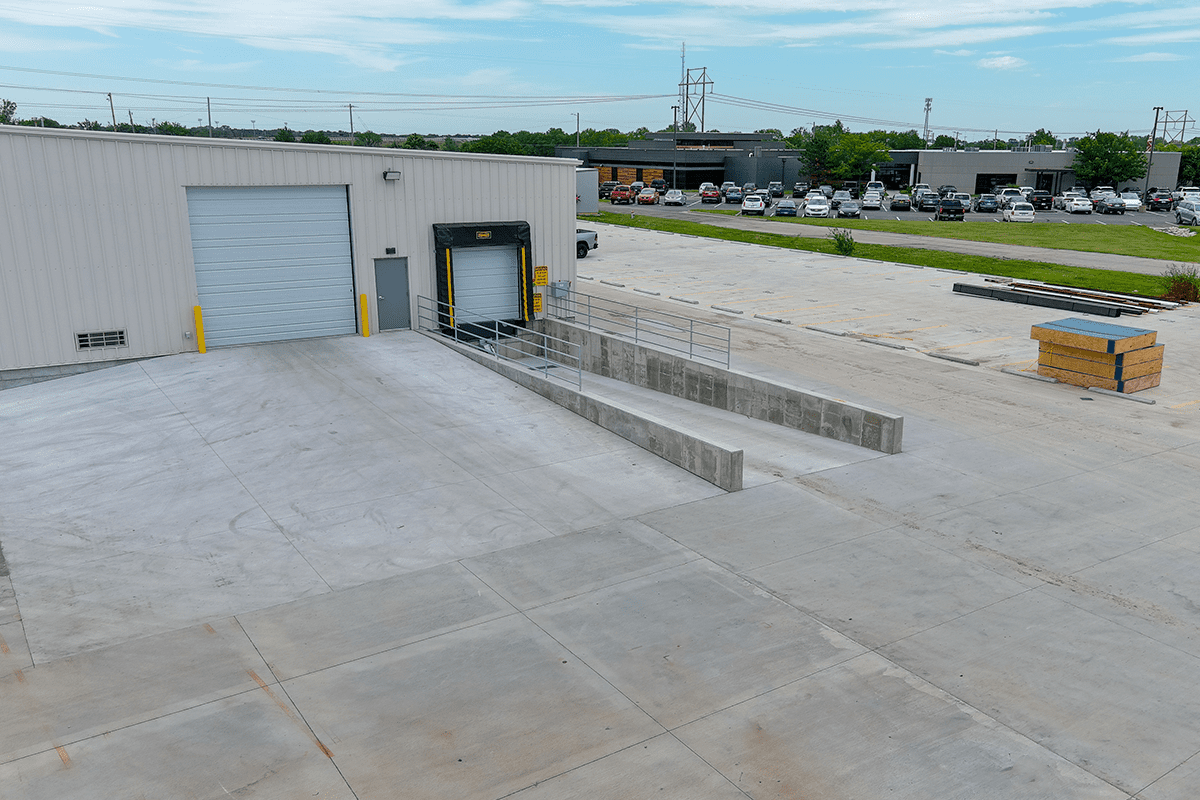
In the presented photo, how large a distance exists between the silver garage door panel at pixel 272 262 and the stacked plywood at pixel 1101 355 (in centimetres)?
1542

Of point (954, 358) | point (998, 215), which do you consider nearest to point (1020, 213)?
point (998, 215)

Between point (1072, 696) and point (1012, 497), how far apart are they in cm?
533

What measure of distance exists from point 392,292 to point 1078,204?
64196 millimetres

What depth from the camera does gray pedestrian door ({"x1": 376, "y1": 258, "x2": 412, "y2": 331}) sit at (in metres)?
21.1

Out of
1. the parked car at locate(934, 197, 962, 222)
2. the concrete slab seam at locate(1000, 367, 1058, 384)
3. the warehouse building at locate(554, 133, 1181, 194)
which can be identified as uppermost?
the warehouse building at locate(554, 133, 1181, 194)

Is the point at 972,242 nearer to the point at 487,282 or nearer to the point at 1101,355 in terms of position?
the point at 1101,355

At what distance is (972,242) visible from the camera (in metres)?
47.8

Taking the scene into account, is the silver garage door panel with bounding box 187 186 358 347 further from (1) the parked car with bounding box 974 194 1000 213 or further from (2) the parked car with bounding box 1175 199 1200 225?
(1) the parked car with bounding box 974 194 1000 213

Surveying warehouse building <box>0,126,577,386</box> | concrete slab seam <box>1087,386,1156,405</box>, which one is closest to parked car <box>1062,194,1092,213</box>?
concrete slab seam <box>1087,386,1156,405</box>

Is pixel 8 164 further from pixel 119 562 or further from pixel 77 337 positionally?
pixel 119 562

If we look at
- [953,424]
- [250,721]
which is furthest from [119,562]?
[953,424]

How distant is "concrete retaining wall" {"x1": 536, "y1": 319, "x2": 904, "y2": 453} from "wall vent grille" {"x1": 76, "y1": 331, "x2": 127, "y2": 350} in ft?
32.1

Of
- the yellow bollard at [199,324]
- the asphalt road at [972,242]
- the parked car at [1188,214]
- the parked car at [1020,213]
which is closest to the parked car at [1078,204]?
the asphalt road at [972,242]

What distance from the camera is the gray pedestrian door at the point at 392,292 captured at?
21.1 m
